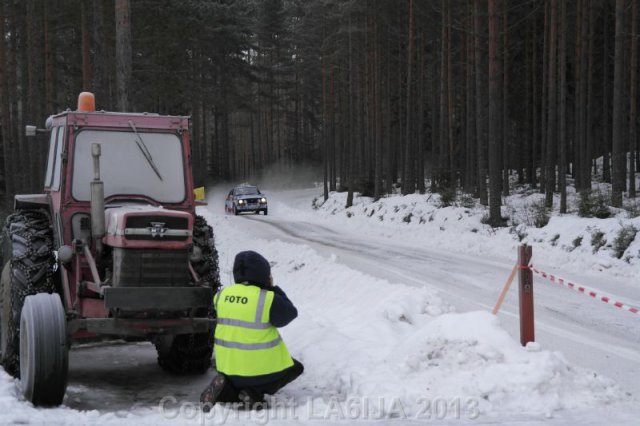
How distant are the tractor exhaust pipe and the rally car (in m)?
31.1

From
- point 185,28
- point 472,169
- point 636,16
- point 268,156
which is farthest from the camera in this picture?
point 268,156

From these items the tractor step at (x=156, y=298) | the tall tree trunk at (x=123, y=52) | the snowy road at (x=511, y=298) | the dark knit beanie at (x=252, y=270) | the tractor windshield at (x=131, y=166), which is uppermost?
the tall tree trunk at (x=123, y=52)

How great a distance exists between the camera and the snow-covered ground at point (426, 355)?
5605mm

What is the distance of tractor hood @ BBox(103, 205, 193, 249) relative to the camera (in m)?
6.56

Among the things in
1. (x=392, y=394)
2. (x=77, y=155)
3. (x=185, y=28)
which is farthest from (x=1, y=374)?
(x=185, y=28)

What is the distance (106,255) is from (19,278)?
0.92 m

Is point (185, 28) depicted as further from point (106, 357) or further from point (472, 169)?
point (106, 357)

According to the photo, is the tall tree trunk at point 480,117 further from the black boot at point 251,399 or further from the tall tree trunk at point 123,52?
the black boot at point 251,399

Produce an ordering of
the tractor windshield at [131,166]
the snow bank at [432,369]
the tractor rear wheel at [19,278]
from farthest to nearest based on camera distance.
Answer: the tractor windshield at [131,166] < the tractor rear wheel at [19,278] < the snow bank at [432,369]

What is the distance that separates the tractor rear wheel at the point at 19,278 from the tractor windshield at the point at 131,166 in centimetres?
69

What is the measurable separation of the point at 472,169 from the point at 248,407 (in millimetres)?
25114

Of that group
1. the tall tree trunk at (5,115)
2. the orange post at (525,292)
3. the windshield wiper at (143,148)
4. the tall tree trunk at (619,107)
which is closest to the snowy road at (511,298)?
the orange post at (525,292)

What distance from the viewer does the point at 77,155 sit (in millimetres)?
7523

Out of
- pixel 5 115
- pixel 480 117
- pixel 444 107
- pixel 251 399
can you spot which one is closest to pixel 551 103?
pixel 480 117
